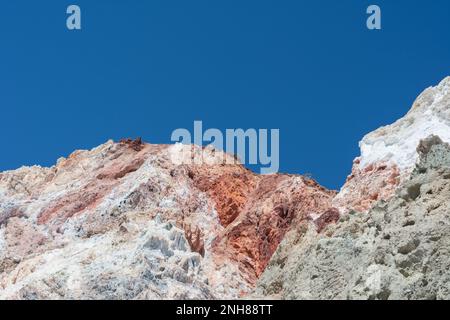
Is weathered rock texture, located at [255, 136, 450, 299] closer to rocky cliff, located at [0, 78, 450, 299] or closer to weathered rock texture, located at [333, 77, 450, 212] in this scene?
rocky cliff, located at [0, 78, 450, 299]

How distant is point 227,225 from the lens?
3444 cm

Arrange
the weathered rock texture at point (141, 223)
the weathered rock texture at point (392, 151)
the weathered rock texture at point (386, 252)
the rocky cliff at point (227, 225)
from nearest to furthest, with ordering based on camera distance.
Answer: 1. the weathered rock texture at point (386, 252)
2. the rocky cliff at point (227, 225)
3. the weathered rock texture at point (141, 223)
4. the weathered rock texture at point (392, 151)

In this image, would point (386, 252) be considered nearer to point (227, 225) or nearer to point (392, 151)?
point (392, 151)

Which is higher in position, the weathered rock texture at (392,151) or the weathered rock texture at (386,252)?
the weathered rock texture at (392,151)

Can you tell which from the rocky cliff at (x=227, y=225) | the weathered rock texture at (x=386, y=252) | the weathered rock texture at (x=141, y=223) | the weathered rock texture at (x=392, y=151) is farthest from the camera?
the weathered rock texture at (x=392, y=151)

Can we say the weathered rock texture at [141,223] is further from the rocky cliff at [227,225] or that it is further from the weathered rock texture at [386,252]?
the weathered rock texture at [386,252]

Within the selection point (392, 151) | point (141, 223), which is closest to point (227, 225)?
point (141, 223)

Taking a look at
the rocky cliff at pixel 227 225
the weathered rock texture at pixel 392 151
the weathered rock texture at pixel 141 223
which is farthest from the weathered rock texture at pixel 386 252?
the weathered rock texture at pixel 141 223

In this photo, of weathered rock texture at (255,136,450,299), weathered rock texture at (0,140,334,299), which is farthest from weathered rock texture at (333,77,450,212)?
weathered rock texture at (255,136,450,299)

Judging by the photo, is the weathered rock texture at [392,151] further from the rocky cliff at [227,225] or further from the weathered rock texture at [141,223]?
the weathered rock texture at [141,223]

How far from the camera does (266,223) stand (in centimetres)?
3294

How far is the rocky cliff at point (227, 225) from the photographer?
23.8 metres

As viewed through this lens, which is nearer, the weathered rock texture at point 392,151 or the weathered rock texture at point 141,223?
the weathered rock texture at point 141,223
